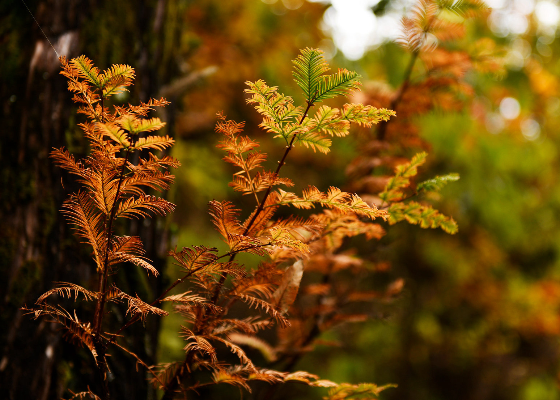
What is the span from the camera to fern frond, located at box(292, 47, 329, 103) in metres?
0.48

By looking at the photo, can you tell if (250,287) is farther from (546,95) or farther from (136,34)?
(546,95)

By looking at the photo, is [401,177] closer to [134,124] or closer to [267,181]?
[267,181]

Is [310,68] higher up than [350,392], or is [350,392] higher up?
[310,68]

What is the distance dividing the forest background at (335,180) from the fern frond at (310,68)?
2.07 feet

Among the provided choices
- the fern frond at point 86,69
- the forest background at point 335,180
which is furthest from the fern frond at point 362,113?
the forest background at point 335,180

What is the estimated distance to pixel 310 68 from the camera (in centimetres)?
49

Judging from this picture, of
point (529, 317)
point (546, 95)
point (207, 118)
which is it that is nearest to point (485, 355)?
point (529, 317)

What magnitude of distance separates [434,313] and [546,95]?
133 inches

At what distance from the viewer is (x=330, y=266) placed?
1.02 m

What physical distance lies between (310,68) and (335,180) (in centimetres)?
211

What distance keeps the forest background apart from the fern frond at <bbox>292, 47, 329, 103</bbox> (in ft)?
2.07

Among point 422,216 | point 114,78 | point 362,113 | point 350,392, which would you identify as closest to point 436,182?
point 422,216

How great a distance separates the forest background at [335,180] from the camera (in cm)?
85

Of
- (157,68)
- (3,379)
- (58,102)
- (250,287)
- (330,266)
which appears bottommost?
(3,379)
